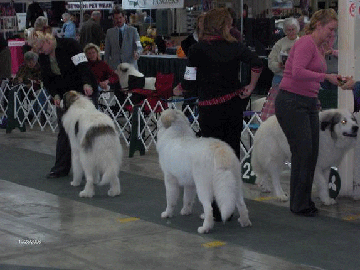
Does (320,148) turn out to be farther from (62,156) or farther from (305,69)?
(62,156)

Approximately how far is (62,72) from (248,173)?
238cm

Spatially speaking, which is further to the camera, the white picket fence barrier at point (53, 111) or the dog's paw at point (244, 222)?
the white picket fence barrier at point (53, 111)

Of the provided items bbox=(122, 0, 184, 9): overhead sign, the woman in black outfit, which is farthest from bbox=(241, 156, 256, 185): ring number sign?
bbox=(122, 0, 184, 9): overhead sign

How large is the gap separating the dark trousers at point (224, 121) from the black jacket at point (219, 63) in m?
0.11

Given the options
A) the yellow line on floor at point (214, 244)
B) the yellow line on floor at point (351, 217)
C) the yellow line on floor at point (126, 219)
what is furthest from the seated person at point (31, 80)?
the yellow line on floor at point (214, 244)

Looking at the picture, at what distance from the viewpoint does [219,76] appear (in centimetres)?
684

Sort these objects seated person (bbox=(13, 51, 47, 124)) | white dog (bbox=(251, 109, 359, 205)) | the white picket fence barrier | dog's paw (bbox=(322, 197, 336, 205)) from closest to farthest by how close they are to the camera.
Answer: white dog (bbox=(251, 109, 359, 205))
dog's paw (bbox=(322, 197, 336, 205))
the white picket fence barrier
seated person (bbox=(13, 51, 47, 124))

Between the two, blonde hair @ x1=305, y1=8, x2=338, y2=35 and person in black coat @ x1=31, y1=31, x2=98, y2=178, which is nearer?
blonde hair @ x1=305, y1=8, x2=338, y2=35

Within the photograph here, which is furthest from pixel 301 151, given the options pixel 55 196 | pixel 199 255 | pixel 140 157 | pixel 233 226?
pixel 140 157

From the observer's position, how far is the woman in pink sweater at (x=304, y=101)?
6859 millimetres

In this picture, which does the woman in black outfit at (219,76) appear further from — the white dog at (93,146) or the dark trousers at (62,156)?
the dark trousers at (62,156)

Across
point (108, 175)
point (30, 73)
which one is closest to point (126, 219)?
point (108, 175)

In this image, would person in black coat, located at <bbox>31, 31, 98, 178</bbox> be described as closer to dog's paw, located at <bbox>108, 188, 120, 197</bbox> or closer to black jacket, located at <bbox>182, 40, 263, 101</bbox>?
dog's paw, located at <bbox>108, 188, 120, 197</bbox>

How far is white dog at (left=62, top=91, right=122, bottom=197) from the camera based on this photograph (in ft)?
26.3
